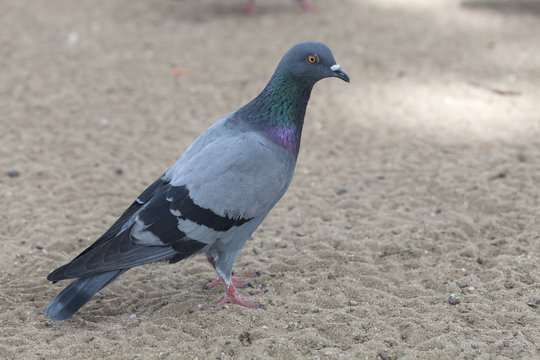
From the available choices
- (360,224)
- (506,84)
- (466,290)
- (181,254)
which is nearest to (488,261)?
(466,290)

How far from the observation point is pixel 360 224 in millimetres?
4676

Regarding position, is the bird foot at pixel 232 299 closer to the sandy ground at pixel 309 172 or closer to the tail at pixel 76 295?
the sandy ground at pixel 309 172

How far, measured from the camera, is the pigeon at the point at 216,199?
3.35 m

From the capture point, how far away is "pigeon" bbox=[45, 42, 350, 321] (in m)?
3.35

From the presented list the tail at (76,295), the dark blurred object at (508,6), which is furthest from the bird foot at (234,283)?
the dark blurred object at (508,6)

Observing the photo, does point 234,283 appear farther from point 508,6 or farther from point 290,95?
point 508,6

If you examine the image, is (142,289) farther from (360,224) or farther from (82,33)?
(82,33)

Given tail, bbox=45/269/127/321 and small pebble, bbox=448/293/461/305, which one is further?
small pebble, bbox=448/293/461/305

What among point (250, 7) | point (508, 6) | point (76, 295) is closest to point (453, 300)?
point (76, 295)

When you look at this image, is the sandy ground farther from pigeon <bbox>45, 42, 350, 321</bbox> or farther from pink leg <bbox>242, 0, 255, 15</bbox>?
pigeon <bbox>45, 42, 350, 321</bbox>

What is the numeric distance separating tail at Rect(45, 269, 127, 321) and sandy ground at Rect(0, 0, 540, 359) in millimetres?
143

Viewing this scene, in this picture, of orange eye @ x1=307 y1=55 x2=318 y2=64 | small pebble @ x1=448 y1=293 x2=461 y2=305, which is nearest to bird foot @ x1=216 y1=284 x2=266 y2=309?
small pebble @ x1=448 y1=293 x2=461 y2=305

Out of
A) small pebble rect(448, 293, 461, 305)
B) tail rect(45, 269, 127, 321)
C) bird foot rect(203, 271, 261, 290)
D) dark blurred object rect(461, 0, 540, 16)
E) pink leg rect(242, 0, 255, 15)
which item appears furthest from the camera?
pink leg rect(242, 0, 255, 15)

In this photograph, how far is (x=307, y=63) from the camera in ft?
11.9
